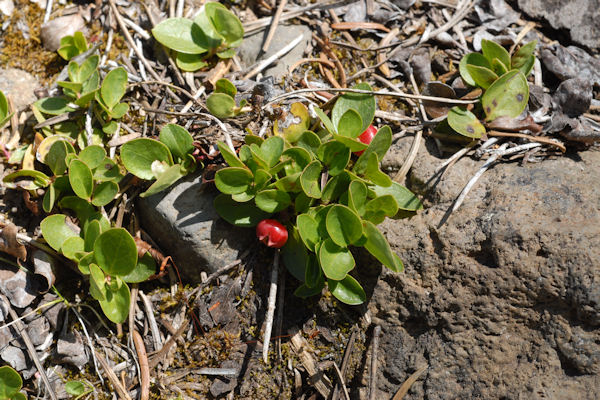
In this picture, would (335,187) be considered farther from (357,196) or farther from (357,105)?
(357,105)

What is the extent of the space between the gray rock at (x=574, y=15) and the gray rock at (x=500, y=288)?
1.12 metres

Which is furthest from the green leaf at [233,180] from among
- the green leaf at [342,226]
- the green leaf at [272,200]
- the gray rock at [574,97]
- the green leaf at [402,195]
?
the gray rock at [574,97]

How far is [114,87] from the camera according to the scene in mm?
3086

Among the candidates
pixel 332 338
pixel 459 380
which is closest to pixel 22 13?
pixel 332 338

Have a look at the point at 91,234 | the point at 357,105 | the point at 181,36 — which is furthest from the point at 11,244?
the point at 357,105

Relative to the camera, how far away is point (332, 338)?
9.18ft

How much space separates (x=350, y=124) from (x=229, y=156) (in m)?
0.68

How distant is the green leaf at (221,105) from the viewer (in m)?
2.94

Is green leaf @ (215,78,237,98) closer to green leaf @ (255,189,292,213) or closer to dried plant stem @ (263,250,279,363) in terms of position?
green leaf @ (255,189,292,213)

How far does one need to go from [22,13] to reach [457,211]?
3173mm

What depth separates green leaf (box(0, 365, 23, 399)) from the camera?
2.62m

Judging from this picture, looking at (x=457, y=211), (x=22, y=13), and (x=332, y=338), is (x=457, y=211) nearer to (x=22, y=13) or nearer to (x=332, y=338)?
(x=332, y=338)

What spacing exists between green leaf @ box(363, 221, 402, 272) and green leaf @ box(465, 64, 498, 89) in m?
1.19

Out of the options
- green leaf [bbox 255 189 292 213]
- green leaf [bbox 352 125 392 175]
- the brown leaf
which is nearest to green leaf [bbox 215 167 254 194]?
green leaf [bbox 255 189 292 213]
